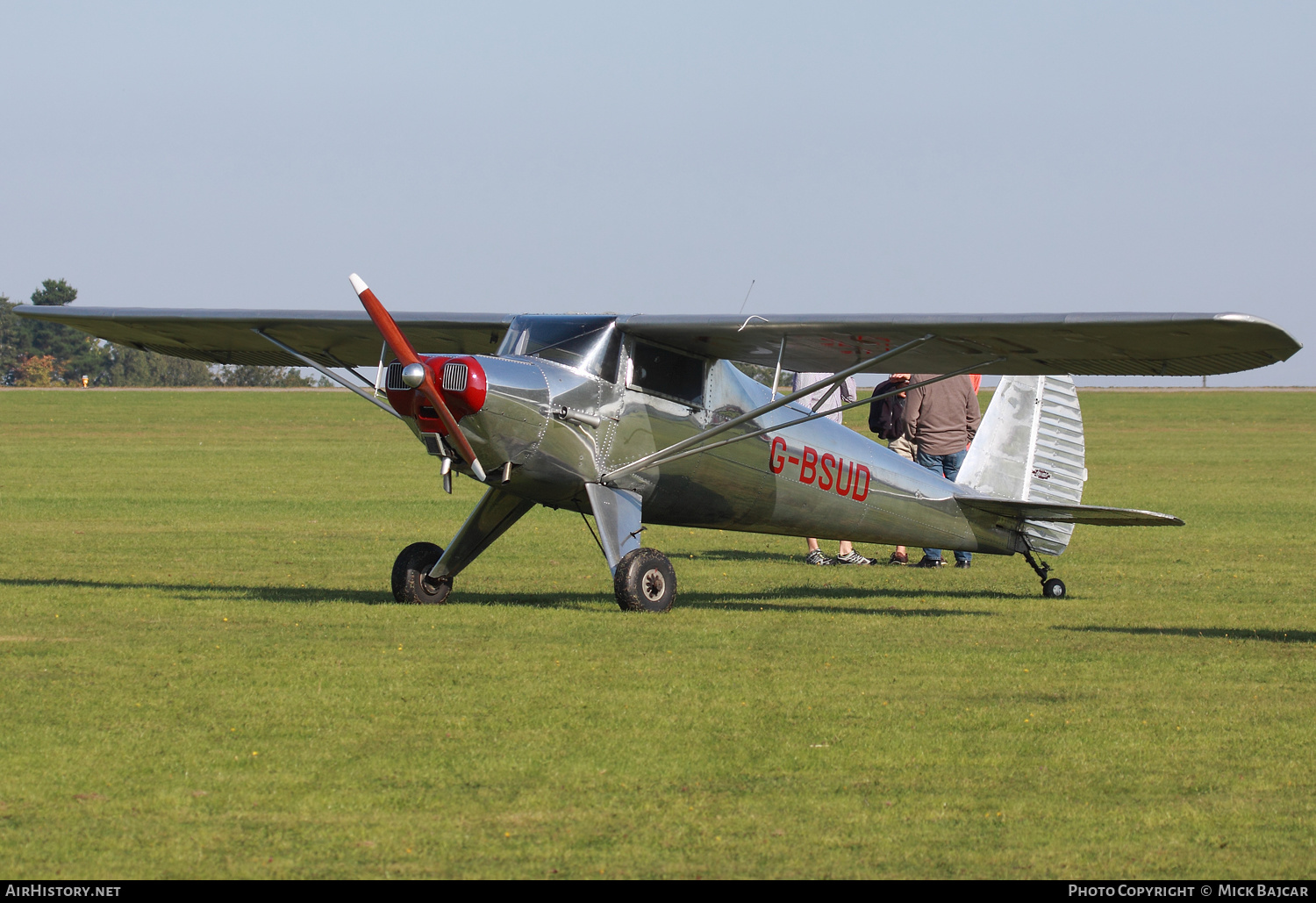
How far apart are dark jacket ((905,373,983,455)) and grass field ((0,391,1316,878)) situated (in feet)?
4.52

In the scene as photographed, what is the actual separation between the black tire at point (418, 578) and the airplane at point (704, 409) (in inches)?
0.6

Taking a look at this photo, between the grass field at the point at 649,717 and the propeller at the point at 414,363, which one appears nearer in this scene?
the grass field at the point at 649,717

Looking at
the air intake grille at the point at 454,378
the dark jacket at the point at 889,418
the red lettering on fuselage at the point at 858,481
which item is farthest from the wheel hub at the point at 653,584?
the dark jacket at the point at 889,418

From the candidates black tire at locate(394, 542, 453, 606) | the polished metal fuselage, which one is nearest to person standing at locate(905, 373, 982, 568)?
the polished metal fuselage

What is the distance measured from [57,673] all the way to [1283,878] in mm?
6433

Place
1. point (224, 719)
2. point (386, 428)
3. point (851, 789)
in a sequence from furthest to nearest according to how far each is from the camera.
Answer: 1. point (386, 428)
2. point (224, 719)
3. point (851, 789)

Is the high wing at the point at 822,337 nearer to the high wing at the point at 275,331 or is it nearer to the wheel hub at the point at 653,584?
the high wing at the point at 275,331

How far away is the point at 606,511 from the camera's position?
1184 centimetres

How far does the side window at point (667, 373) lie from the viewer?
12172 mm

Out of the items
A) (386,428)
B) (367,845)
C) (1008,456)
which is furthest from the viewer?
(386,428)

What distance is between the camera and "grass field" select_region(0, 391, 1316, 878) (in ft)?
17.7

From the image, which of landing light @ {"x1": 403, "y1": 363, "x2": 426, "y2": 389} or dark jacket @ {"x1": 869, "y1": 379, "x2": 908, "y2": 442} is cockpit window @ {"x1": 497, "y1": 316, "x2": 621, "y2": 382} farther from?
dark jacket @ {"x1": 869, "y1": 379, "x2": 908, "y2": 442}
